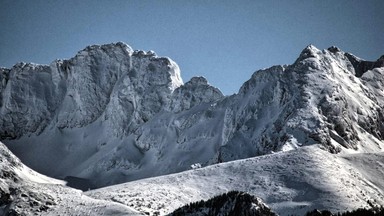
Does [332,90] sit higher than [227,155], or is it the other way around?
[332,90]

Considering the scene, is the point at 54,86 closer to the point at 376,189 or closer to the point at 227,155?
the point at 227,155

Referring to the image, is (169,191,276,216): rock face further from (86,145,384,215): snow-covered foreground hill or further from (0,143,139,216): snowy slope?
(86,145,384,215): snow-covered foreground hill

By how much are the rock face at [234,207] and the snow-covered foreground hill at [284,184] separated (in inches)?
501

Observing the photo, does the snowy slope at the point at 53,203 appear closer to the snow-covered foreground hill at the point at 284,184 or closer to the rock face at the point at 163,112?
the snow-covered foreground hill at the point at 284,184

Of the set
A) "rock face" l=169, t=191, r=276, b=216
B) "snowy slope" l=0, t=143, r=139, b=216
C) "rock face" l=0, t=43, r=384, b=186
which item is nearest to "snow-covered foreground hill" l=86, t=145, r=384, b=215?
"snowy slope" l=0, t=143, r=139, b=216

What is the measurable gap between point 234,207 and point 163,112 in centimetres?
10221

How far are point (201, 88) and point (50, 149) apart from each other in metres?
50.1

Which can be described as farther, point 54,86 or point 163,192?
point 54,86

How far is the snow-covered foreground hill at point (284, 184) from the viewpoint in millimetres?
68425

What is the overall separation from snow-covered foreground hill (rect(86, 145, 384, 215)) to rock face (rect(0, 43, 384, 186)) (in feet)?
29.1

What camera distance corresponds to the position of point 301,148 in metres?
84.1

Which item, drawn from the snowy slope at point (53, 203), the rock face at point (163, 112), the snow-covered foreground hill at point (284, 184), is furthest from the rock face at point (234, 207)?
the rock face at point (163, 112)

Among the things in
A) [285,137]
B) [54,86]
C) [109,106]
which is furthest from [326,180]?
[54,86]

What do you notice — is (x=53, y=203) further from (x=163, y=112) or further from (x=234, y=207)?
(x=163, y=112)
